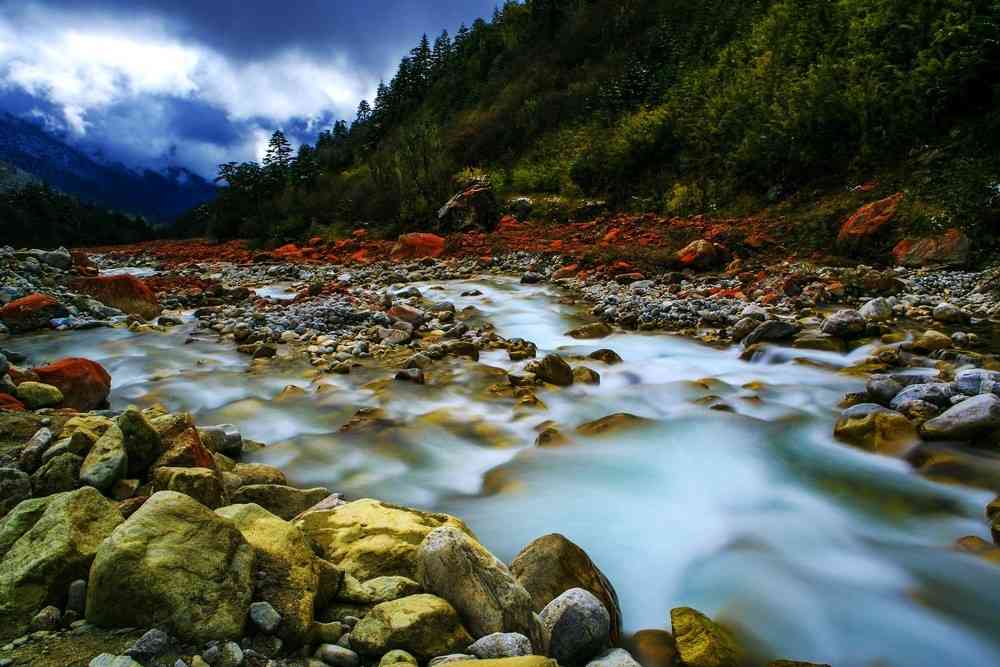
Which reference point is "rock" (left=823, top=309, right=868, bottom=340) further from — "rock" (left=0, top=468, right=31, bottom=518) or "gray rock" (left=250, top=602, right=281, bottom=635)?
"rock" (left=0, top=468, right=31, bottom=518)

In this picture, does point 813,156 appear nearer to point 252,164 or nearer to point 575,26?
point 575,26

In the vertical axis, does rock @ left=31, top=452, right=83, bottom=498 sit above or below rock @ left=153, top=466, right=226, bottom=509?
above

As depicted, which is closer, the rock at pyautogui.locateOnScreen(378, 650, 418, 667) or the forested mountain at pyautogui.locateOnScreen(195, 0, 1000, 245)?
the rock at pyautogui.locateOnScreen(378, 650, 418, 667)

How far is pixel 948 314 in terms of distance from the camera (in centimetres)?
661

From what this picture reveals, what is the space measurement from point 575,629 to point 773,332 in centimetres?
581

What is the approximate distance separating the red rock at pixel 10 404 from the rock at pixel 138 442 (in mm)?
1620

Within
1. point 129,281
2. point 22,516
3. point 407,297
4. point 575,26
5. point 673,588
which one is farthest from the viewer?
point 575,26

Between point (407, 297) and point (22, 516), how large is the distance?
9694mm

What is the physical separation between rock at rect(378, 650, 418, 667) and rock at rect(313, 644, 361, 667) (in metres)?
0.09

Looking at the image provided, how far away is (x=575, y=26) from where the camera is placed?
3725 cm

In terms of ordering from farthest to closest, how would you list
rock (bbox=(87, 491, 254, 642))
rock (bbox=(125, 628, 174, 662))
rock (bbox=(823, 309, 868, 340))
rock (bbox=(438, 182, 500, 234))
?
rock (bbox=(438, 182, 500, 234))
rock (bbox=(823, 309, 868, 340))
rock (bbox=(87, 491, 254, 642))
rock (bbox=(125, 628, 174, 662))

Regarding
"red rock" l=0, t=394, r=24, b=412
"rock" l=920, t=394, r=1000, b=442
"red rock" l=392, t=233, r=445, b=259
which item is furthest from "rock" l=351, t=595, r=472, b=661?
"red rock" l=392, t=233, r=445, b=259

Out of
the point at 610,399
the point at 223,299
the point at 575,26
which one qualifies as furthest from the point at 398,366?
the point at 575,26

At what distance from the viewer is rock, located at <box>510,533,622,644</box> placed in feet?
7.79
